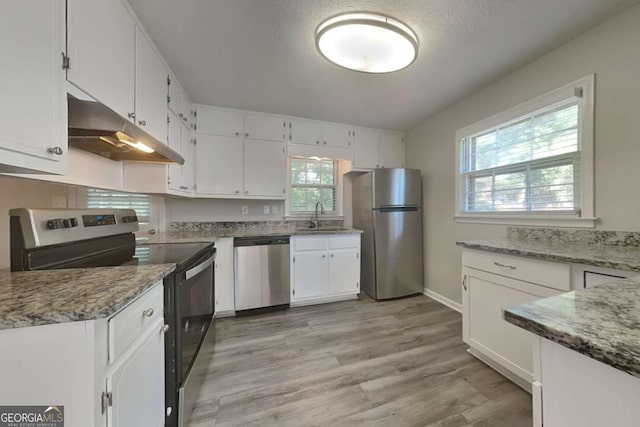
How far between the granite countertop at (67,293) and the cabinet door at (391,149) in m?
3.15

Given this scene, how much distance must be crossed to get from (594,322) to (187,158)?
297 centimetres

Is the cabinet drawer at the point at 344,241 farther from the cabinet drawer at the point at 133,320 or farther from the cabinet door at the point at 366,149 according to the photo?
the cabinet drawer at the point at 133,320

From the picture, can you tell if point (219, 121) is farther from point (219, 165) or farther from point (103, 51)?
point (103, 51)

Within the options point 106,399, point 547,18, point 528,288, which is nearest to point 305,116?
point 547,18

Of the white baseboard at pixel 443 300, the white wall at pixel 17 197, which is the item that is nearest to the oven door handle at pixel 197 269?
the white wall at pixel 17 197

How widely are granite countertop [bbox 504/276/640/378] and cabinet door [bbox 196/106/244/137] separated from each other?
9.81 ft

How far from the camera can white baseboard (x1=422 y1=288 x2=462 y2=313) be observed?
269 cm

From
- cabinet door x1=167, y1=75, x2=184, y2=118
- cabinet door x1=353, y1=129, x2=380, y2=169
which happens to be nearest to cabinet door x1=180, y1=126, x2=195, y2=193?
cabinet door x1=167, y1=75, x2=184, y2=118

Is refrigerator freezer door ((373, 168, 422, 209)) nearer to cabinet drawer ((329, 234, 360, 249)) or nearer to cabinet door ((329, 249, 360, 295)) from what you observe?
cabinet drawer ((329, 234, 360, 249))

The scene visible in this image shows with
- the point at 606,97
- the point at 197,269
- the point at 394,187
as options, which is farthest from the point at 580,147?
the point at 197,269

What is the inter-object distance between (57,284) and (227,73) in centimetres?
197

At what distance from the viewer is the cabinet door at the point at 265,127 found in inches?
114

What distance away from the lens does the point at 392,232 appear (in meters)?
3.02

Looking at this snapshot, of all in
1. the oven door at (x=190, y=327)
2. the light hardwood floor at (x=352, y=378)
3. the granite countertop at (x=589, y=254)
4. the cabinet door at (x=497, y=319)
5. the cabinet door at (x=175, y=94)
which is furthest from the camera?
the cabinet door at (x=175, y=94)
